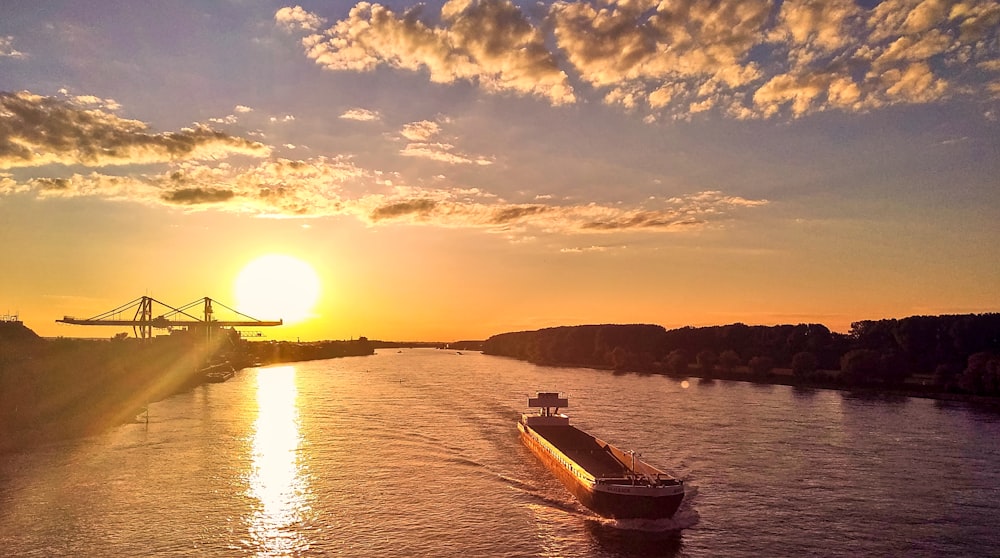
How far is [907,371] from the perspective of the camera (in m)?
138

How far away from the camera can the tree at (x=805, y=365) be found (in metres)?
144

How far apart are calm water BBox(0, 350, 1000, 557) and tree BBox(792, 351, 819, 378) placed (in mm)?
49970

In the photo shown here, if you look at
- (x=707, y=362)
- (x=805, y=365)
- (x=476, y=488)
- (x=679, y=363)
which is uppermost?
(x=805, y=365)

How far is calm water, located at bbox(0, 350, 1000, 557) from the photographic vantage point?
122ft

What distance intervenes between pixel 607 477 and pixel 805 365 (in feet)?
382

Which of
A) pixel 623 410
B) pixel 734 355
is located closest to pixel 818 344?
pixel 734 355

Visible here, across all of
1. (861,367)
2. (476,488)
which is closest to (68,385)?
(476,488)

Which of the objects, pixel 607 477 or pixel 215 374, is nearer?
pixel 607 477

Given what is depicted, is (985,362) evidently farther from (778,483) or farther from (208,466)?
(208,466)

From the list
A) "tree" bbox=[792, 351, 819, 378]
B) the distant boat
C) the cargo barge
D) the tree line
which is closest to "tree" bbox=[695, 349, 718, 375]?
the tree line

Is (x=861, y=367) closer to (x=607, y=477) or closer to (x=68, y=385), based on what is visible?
(x=607, y=477)

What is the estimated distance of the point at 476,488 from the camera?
50156mm

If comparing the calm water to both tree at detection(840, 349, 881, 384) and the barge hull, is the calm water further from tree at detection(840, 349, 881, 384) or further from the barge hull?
tree at detection(840, 349, 881, 384)

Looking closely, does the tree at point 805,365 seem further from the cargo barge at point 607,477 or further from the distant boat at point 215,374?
the distant boat at point 215,374
